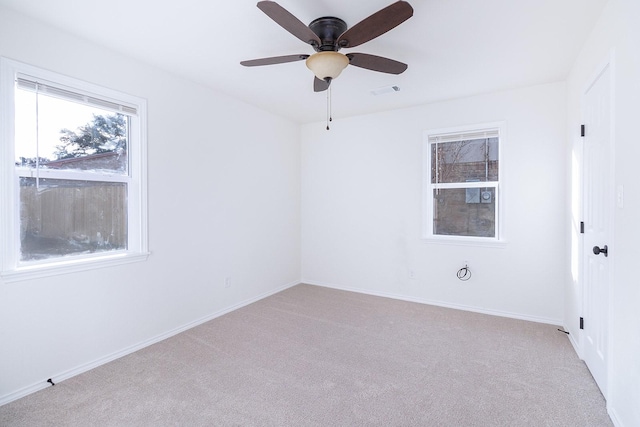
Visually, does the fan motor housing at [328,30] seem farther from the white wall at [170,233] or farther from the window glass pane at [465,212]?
the window glass pane at [465,212]

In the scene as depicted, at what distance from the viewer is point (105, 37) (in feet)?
7.81

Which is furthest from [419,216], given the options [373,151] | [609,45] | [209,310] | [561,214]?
[209,310]

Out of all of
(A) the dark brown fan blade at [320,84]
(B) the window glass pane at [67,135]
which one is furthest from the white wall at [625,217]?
(B) the window glass pane at [67,135]

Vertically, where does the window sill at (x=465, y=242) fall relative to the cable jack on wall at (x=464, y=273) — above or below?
above

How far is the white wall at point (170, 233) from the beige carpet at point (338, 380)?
0.82 ft

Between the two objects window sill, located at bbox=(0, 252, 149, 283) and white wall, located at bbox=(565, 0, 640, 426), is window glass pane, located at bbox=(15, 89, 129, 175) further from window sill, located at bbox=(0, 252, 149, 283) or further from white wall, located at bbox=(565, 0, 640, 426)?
white wall, located at bbox=(565, 0, 640, 426)

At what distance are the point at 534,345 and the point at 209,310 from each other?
3229 millimetres

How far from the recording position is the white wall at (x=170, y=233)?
215 centimetres

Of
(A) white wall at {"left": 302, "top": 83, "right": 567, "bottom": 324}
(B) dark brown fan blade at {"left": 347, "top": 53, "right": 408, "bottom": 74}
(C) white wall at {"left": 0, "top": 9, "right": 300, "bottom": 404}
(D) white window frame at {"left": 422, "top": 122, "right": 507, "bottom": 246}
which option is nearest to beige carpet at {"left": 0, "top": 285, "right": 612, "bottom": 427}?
(C) white wall at {"left": 0, "top": 9, "right": 300, "bottom": 404}

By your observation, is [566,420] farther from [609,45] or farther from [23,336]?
[23,336]

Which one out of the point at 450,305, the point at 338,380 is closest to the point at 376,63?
the point at 338,380

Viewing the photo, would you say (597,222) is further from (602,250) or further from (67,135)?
(67,135)

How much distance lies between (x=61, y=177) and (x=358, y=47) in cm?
253

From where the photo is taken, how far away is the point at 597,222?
2.21 metres
